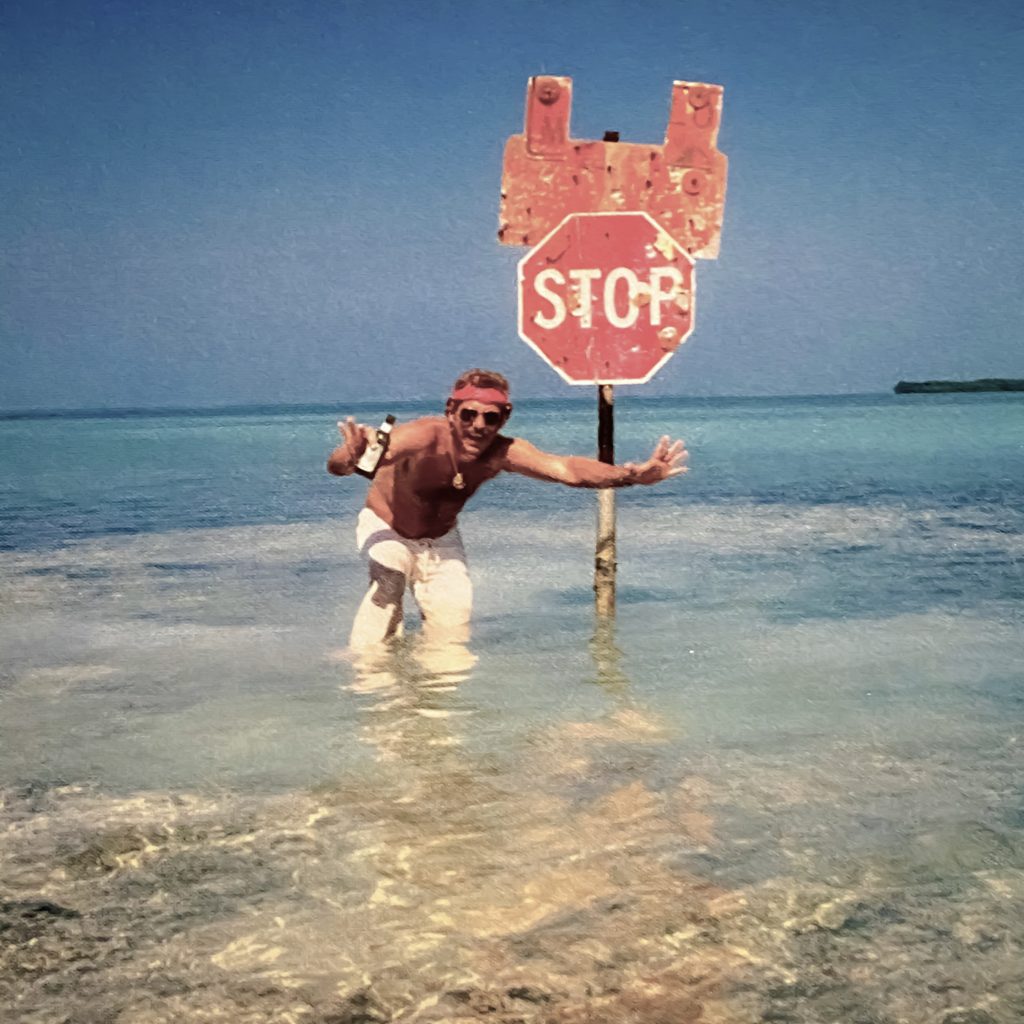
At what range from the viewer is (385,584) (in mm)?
6965

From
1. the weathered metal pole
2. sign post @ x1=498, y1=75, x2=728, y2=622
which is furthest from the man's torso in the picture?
the weathered metal pole

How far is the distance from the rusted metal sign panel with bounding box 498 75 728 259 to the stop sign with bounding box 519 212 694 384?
28cm

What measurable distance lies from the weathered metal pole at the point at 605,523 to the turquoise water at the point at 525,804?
1.10 feet

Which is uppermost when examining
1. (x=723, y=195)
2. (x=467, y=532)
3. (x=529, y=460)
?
(x=723, y=195)

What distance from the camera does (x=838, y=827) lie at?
165 inches

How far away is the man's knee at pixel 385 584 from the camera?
6887 millimetres

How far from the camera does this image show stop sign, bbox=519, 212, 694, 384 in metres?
7.20

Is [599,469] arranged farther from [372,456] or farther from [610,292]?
[610,292]

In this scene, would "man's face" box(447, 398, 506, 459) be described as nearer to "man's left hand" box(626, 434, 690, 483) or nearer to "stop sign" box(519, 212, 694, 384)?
"man's left hand" box(626, 434, 690, 483)

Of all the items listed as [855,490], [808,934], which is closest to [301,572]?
[808,934]

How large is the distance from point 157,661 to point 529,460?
2.57m

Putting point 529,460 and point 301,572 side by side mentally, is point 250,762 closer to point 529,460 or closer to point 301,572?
point 529,460

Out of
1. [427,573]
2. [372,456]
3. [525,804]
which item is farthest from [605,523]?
[525,804]

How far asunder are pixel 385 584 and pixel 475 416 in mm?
1220
